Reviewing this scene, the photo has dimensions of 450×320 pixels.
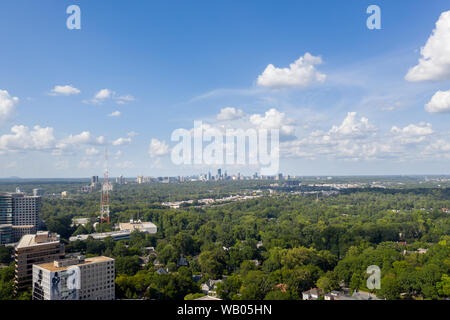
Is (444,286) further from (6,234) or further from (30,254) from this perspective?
(6,234)

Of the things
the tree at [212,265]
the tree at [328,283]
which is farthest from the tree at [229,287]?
the tree at [328,283]

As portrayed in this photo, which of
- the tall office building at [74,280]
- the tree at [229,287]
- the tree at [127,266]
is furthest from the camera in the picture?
the tree at [127,266]

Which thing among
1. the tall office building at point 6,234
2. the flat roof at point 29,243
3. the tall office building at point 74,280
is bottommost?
the tall office building at point 6,234

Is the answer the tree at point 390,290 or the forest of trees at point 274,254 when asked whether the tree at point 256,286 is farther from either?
the tree at point 390,290

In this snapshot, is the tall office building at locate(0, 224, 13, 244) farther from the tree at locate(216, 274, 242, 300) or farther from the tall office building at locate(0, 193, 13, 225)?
the tree at locate(216, 274, 242, 300)
